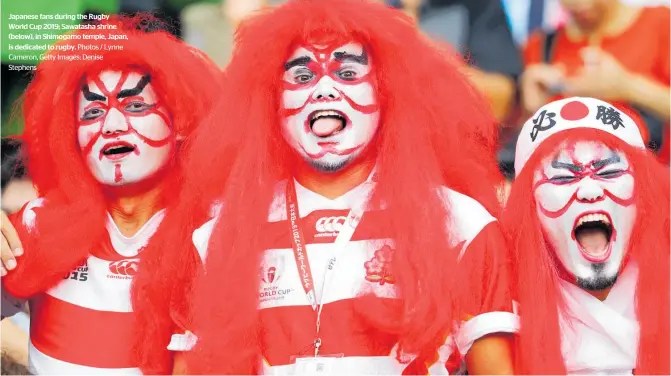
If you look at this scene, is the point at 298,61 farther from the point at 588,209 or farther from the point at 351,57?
the point at 588,209

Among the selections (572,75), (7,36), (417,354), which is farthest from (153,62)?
(572,75)

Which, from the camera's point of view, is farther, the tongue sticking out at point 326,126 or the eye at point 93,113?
the eye at point 93,113

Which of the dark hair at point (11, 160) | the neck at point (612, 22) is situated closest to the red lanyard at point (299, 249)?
the dark hair at point (11, 160)

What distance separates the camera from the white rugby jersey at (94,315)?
307 centimetres

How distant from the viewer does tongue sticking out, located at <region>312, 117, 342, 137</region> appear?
284cm

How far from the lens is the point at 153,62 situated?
126 inches

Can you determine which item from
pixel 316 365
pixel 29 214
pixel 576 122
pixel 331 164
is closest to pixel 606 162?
pixel 576 122

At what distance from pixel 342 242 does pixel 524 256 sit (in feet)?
1.60

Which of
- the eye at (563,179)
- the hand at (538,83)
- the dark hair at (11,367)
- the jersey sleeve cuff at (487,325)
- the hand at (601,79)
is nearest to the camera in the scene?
the jersey sleeve cuff at (487,325)

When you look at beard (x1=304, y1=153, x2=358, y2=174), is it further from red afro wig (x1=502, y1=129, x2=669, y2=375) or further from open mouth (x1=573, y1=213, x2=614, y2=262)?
open mouth (x1=573, y1=213, x2=614, y2=262)

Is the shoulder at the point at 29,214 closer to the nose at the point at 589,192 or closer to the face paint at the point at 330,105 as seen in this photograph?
the face paint at the point at 330,105

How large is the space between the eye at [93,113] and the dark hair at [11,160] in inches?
12.4

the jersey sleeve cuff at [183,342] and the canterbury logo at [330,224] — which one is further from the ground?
the canterbury logo at [330,224]

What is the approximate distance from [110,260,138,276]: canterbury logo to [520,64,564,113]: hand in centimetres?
151
